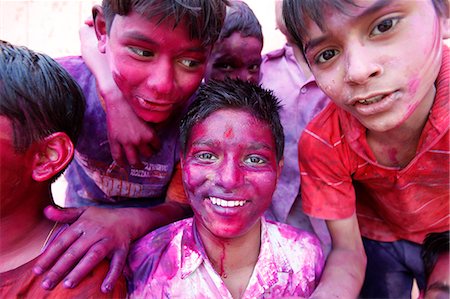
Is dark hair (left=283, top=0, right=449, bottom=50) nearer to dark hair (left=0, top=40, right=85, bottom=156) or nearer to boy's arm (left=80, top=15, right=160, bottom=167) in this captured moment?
boy's arm (left=80, top=15, right=160, bottom=167)

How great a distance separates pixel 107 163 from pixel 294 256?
71 cm

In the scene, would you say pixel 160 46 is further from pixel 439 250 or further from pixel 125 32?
pixel 439 250

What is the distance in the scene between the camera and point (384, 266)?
1779 mm

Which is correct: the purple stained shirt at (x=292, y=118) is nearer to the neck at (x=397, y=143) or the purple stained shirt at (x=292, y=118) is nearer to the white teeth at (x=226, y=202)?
the neck at (x=397, y=143)

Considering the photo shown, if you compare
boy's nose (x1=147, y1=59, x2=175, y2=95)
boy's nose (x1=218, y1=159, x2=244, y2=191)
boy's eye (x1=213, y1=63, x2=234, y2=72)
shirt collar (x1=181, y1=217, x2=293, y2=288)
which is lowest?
shirt collar (x1=181, y1=217, x2=293, y2=288)

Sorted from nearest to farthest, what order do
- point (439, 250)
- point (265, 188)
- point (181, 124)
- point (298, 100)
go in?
point (265, 188)
point (181, 124)
point (439, 250)
point (298, 100)

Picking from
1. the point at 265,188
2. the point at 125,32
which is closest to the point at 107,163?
the point at 125,32

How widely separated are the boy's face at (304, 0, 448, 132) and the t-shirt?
56 centimetres

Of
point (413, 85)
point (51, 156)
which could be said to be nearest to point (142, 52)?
point (51, 156)

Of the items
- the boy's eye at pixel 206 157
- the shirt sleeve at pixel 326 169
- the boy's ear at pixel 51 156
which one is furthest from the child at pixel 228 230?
the boy's ear at pixel 51 156

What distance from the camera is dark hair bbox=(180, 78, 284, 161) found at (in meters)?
1.41

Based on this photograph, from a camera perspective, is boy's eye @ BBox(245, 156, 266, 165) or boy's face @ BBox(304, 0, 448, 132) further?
boy's eye @ BBox(245, 156, 266, 165)

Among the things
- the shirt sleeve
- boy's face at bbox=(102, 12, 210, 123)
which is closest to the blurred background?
boy's face at bbox=(102, 12, 210, 123)

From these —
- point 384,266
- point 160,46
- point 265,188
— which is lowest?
point 384,266
